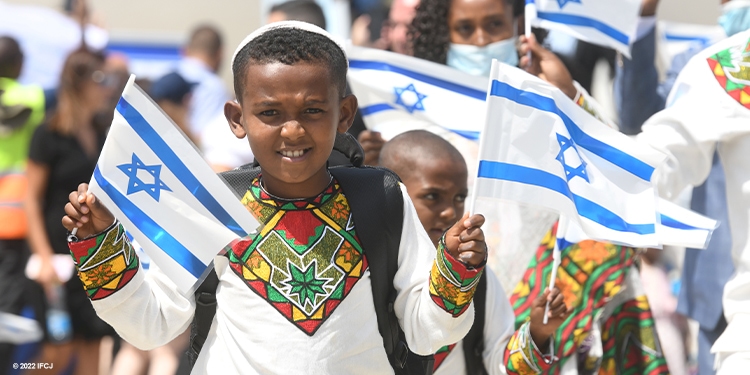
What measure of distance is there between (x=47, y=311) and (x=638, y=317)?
12.4ft

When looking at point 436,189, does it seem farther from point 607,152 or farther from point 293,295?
point 293,295

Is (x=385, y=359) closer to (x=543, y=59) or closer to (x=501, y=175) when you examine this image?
(x=501, y=175)

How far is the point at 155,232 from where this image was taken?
135 inches

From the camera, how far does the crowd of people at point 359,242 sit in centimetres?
338

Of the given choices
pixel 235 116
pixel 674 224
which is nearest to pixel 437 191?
pixel 674 224

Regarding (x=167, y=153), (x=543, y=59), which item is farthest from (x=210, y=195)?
(x=543, y=59)

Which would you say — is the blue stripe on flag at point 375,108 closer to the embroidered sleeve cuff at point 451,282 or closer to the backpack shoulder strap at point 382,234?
the backpack shoulder strap at point 382,234

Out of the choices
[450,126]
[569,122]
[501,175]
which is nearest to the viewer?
[501,175]

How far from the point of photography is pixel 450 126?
5.70m

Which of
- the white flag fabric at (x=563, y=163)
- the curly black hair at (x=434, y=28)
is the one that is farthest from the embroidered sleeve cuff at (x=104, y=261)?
Result: the curly black hair at (x=434, y=28)

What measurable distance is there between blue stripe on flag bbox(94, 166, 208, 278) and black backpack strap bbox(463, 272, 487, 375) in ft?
4.15

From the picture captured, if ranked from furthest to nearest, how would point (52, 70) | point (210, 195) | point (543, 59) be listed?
→ point (52, 70)
point (543, 59)
point (210, 195)

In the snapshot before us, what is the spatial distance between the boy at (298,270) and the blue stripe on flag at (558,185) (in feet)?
1.61

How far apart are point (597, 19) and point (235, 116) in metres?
2.53
